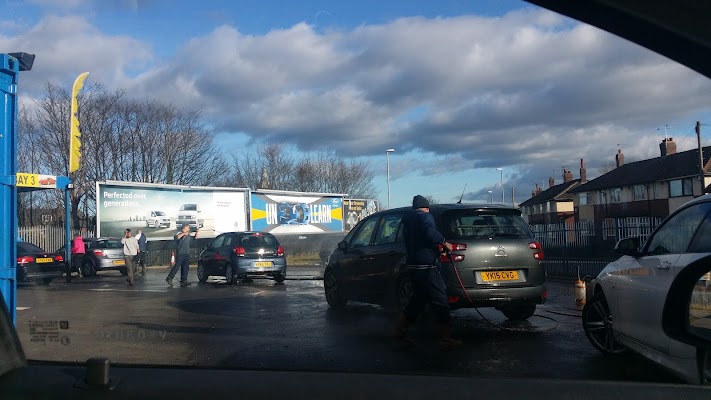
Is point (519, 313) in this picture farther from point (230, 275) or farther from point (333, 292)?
point (230, 275)

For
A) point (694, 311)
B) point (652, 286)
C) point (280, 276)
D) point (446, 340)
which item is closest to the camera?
point (694, 311)

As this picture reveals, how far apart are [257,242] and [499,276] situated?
34.1ft

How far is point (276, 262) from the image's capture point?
16.8 m

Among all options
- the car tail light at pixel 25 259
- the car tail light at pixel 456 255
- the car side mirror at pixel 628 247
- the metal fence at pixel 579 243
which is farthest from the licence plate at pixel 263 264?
the car side mirror at pixel 628 247

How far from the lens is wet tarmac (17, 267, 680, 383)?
4.27 m

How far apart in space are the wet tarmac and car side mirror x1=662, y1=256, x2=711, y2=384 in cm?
23

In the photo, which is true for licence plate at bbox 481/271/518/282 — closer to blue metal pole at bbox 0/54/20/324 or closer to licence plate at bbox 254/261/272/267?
blue metal pole at bbox 0/54/20/324

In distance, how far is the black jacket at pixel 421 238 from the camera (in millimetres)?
6934

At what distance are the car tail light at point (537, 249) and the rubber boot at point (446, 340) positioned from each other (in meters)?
1.77

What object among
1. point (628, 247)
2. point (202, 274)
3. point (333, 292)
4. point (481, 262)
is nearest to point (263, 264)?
point (202, 274)

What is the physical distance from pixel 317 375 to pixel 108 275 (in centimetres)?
1355

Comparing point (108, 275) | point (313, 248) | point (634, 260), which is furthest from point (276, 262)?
point (634, 260)

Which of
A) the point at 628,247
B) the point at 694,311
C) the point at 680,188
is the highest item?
the point at 680,188

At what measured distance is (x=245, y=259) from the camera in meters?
16.5
